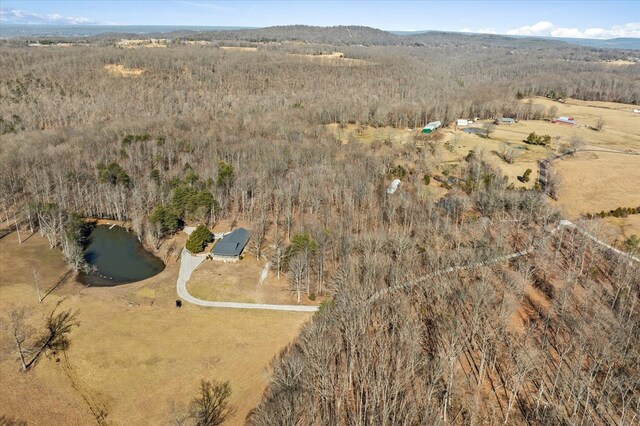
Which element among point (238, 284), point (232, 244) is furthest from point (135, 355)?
point (232, 244)

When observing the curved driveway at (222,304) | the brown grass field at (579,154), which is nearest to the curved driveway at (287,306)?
the curved driveway at (222,304)

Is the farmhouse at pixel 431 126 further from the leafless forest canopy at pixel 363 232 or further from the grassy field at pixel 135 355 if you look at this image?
the grassy field at pixel 135 355

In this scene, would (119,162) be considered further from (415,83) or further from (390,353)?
(415,83)

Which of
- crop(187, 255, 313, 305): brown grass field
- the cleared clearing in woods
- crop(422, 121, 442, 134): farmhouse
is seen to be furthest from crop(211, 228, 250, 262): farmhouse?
the cleared clearing in woods

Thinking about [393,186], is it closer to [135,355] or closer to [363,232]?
[363,232]

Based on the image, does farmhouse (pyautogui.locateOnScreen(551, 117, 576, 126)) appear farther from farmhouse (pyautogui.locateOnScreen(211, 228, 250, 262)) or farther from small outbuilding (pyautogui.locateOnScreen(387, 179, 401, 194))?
farmhouse (pyautogui.locateOnScreen(211, 228, 250, 262))

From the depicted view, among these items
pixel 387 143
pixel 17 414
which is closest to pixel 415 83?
pixel 387 143
